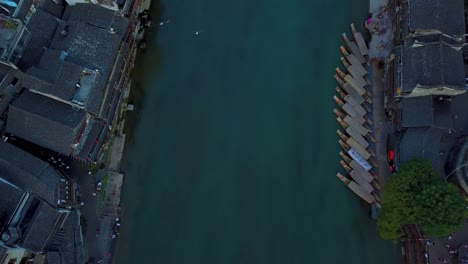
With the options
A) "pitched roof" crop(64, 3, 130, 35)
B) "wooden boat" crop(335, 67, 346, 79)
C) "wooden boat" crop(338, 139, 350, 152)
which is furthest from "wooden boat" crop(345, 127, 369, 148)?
"pitched roof" crop(64, 3, 130, 35)

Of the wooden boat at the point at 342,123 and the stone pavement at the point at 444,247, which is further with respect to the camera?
the wooden boat at the point at 342,123

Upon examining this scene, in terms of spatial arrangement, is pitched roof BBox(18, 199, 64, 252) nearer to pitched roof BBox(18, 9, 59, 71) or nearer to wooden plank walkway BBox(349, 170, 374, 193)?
pitched roof BBox(18, 9, 59, 71)

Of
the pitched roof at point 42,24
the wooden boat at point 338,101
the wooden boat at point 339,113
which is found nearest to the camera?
the pitched roof at point 42,24

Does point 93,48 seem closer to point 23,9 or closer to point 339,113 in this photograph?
point 23,9

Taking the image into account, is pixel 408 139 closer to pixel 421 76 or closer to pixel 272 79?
pixel 421 76

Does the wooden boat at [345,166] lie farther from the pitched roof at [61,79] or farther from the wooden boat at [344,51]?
the pitched roof at [61,79]

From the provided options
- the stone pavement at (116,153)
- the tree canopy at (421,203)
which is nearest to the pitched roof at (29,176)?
the stone pavement at (116,153)
